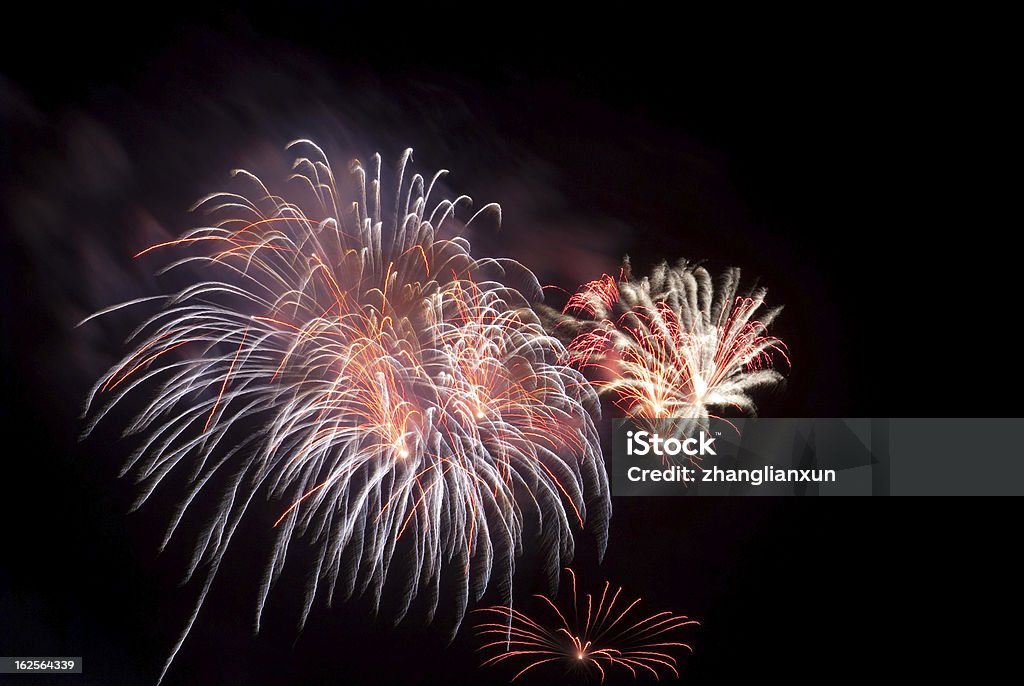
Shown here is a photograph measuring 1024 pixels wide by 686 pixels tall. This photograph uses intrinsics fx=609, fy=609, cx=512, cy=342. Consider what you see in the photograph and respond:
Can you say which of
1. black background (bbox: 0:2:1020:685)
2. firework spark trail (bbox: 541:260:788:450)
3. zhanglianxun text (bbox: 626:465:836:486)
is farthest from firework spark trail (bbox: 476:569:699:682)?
firework spark trail (bbox: 541:260:788:450)

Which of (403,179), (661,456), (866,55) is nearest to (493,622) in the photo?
(661,456)

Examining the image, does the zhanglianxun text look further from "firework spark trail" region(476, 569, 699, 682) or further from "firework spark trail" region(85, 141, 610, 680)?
"firework spark trail" region(476, 569, 699, 682)

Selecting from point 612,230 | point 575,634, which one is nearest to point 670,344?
point 612,230

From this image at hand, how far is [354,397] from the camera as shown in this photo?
398cm

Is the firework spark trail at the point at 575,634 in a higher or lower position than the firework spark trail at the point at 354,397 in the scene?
lower

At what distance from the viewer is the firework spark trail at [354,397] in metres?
4.01

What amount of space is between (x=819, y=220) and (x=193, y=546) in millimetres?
5037

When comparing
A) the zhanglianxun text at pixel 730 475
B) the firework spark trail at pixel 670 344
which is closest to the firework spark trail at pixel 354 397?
the firework spark trail at pixel 670 344

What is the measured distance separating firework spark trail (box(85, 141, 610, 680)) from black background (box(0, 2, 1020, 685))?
0.28 metres

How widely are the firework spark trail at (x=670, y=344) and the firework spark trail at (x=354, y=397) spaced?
0.25m

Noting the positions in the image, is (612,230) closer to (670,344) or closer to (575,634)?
(670,344)

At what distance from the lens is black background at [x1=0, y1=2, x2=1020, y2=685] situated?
165 inches

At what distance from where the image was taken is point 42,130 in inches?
168

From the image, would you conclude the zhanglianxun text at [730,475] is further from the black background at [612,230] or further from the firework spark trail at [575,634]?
the firework spark trail at [575,634]
